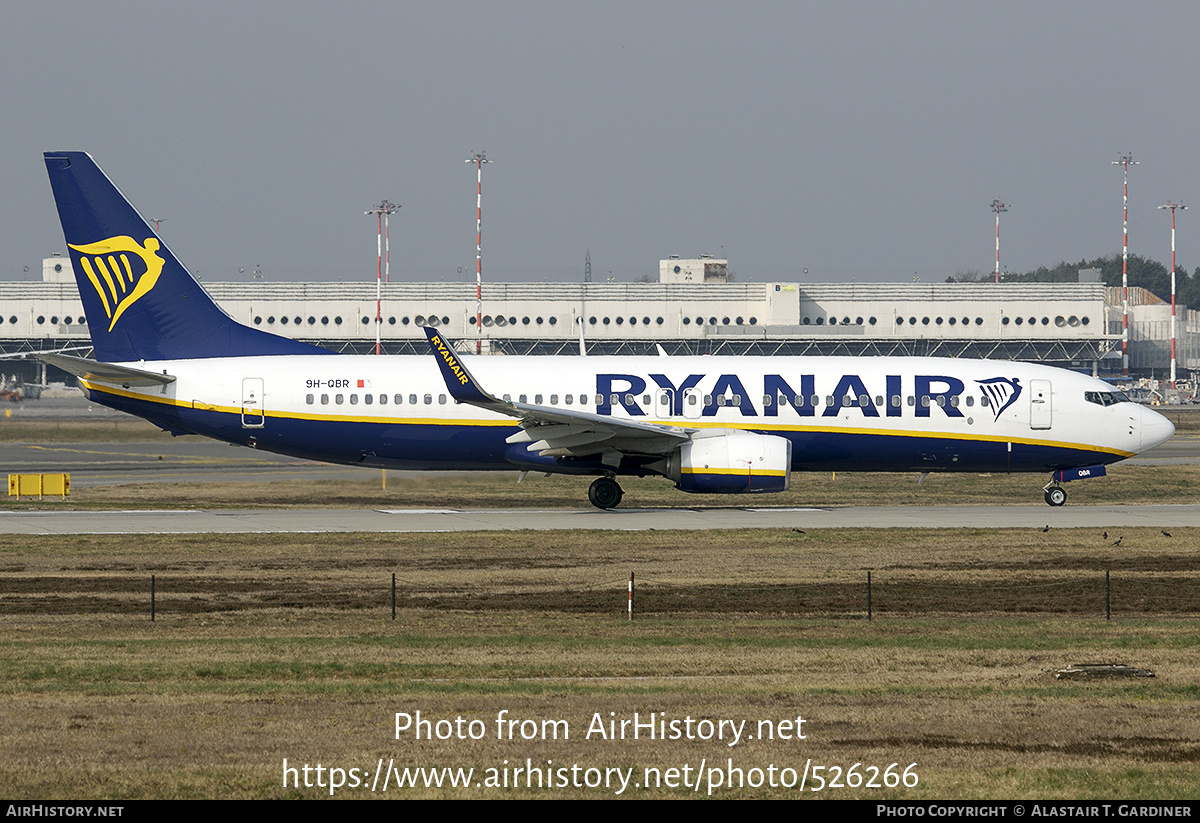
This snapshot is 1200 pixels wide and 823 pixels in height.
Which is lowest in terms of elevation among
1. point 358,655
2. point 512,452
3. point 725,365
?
point 358,655

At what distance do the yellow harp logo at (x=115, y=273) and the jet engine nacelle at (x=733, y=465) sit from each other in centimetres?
1634

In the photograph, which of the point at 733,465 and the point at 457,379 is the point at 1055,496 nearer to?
the point at 733,465

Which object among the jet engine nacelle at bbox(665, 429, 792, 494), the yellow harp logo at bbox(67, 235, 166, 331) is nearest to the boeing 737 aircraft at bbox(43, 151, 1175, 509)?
the yellow harp logo at bbox(67, 235, 166, 331)

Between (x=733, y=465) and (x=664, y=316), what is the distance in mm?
80773

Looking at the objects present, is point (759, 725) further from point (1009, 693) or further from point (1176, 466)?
point (1176, 466)

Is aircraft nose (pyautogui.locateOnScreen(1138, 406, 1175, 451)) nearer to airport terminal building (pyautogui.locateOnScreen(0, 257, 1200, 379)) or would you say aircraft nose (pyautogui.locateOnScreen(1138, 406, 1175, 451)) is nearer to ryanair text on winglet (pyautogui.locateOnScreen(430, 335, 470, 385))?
ryanair text on winglet (pyautogui.locateOnScreen(430, 335, 470, 385))

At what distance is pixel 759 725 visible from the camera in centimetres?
1371

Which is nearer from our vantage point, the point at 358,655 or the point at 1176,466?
the point at 358,655

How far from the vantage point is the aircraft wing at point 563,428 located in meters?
35.3

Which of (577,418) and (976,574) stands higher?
(577,418)

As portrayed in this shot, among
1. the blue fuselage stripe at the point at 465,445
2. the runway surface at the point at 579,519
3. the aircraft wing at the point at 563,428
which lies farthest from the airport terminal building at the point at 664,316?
the aircraft wing at the point at 563,428
